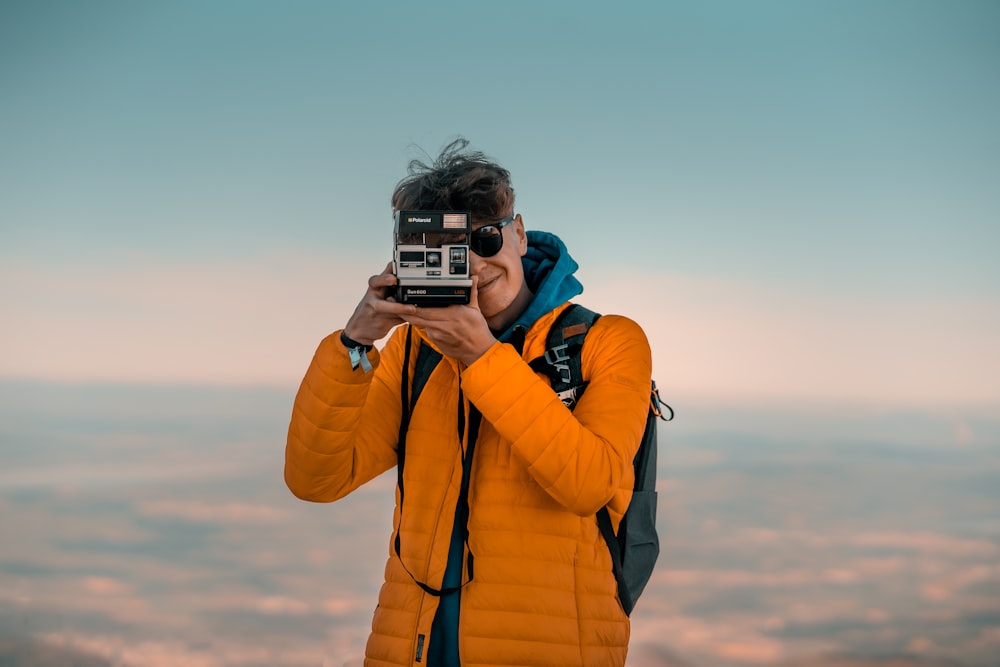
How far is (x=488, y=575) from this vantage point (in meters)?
2.53

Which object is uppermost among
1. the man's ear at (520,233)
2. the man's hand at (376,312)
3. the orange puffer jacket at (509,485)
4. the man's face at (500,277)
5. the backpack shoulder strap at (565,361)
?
the man's ear at (520,233)

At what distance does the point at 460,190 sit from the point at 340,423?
804 mm

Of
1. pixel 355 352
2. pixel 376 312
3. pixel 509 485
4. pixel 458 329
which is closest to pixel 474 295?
pixel 458 329

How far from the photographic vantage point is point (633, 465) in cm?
283

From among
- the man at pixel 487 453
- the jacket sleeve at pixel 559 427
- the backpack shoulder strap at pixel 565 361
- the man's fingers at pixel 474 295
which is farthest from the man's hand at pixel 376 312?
the backpack shoulder strap at pixel 565 361

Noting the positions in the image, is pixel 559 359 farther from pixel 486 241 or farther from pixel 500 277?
pixel 486 241

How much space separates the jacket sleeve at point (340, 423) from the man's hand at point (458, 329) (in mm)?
282

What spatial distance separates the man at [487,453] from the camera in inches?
96.8

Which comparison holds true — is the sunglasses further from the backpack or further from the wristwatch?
the wristwatch

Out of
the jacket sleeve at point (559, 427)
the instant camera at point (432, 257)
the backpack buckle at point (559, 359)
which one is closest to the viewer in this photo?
the jacket sleeve at point (559, 427)

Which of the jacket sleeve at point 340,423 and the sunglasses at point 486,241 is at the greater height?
the sunglasses at point 486,241

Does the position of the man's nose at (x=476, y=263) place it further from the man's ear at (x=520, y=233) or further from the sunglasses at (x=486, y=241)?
the man's ear at (x=520, y=233)

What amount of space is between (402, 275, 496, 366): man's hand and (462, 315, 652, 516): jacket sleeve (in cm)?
5

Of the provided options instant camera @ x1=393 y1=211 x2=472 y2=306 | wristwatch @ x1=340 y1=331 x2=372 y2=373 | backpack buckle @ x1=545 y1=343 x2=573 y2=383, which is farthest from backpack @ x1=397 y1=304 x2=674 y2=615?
instant camera @ x1=393 y1=211 x2=472 y2=306
